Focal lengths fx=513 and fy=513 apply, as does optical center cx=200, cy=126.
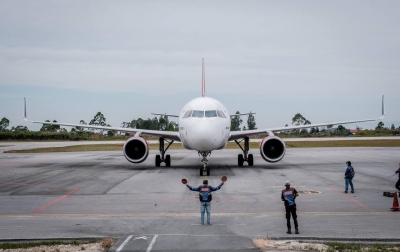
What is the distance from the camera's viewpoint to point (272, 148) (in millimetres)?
31812

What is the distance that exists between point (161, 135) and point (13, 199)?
1461 cm

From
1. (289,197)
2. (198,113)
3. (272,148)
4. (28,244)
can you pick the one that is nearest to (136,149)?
(198,113)

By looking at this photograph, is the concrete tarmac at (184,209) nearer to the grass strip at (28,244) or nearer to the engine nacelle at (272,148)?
the grass strip at (28,244)

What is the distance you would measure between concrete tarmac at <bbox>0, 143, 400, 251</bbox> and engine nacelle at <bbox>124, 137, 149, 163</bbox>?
9.03ft

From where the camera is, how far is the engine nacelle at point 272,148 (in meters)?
31.5

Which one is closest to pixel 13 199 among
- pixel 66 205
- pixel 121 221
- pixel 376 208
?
pixel 66 205

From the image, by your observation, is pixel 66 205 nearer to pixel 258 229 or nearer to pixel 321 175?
pixel 258 229

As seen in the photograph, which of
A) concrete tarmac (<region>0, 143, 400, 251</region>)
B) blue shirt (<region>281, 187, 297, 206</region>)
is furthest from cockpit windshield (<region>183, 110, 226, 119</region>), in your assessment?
blue shirt (<region>281, 187, 297, 206</region>)

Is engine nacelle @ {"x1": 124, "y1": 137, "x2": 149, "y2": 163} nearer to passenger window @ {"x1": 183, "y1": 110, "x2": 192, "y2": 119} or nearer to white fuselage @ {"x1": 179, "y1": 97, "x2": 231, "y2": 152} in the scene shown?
white fuselage @ {"x1": 179, "y1": 97, "x2": 231, "y2": 152}

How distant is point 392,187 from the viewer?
22.7 meters

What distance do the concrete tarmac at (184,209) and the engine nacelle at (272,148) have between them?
239 cm

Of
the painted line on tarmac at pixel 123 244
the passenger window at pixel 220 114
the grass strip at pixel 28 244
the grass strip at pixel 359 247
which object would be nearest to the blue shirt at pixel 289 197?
the grass strip at pixel 359 247

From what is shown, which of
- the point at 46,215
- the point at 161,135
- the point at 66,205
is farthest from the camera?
Answer: the point at 161,135

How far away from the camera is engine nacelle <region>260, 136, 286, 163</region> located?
103ft
